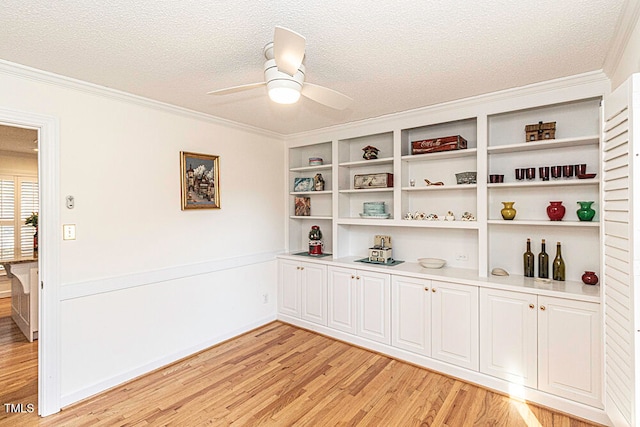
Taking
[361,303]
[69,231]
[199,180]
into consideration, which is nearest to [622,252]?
[361,303]

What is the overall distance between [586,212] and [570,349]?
103 centimetres

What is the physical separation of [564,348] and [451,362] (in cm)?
87

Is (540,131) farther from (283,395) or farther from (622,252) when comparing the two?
(283,395)

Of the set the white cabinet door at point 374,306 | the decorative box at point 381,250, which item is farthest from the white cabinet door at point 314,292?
the decorative box at point 381,250

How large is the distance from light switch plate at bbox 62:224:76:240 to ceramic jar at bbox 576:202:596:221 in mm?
3917

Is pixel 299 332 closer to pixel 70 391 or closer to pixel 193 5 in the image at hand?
pixel 70 391

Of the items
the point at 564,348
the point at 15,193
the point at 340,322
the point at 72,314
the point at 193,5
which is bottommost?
the point at 340,322

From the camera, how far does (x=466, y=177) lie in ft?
9.99

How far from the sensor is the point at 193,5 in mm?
1556

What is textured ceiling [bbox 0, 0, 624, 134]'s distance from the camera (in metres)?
1.58

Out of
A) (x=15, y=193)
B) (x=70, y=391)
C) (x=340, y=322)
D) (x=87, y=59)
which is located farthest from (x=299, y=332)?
(x=15, y=193)

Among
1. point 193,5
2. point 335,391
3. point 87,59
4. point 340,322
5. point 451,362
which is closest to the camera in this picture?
point 193,5

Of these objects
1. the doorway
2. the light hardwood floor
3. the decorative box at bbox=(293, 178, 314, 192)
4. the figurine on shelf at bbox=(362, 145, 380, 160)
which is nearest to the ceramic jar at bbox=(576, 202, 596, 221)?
the light hardwood floor

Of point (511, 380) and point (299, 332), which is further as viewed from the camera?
point (299, 332)
